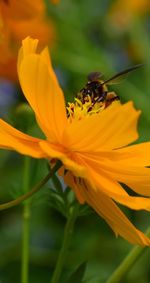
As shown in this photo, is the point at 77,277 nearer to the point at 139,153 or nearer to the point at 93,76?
the point at 139,153

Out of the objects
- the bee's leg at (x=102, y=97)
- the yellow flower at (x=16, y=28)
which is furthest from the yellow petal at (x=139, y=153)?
the yellow flower at (x=16, y=28)

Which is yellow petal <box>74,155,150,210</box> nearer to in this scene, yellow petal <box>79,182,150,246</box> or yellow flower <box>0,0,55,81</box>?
yellow petal <box>79,182,150,246</box>

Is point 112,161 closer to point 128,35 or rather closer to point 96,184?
point 96,184

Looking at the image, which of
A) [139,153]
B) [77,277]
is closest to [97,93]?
[139,153]

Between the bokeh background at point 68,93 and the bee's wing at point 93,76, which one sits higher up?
the bee's wing at point 93,76

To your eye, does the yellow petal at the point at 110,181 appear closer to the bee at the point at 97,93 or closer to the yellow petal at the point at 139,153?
the yellow petal at the point at 139,153

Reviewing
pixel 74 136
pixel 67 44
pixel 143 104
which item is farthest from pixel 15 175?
pixel 74 136

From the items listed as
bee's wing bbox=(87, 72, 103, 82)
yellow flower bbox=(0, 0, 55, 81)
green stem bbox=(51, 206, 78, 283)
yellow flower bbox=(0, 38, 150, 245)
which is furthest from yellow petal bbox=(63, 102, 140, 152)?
yellow flower bbox=(0, 0, 55, 81)

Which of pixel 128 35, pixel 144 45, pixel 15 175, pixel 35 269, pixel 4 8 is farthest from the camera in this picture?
pixel 128 35
